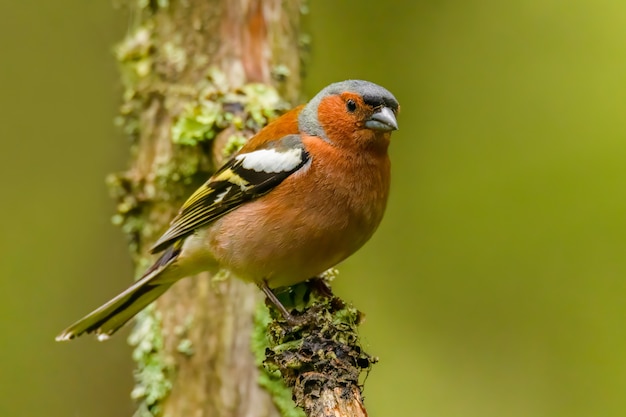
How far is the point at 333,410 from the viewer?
2322 millimetres

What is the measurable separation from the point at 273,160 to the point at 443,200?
323cm

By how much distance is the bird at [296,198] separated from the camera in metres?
3.14

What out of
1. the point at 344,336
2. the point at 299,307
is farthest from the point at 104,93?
the point at 344,336

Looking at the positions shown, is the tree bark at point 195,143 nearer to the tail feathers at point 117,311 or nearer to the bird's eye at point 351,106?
the tail feathers at point 117,311

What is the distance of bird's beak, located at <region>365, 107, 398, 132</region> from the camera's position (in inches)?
125

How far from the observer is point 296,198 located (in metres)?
3.16

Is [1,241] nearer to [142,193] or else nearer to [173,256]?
[142,193]

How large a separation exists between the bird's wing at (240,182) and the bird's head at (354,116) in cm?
13

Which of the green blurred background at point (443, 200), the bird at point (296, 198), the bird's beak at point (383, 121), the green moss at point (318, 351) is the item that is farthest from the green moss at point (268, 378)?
the green blurred background at point (443, 200)

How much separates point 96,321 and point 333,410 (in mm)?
1833

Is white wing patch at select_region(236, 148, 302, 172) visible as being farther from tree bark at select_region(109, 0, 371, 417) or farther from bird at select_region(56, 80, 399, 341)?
tree bark at select_region(109, 0, 371, 417)

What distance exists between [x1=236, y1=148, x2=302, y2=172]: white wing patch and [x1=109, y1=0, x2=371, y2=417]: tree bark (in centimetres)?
45

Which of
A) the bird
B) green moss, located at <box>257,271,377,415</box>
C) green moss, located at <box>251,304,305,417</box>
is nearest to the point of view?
green moss, located at <box>257,271,377,415</box>

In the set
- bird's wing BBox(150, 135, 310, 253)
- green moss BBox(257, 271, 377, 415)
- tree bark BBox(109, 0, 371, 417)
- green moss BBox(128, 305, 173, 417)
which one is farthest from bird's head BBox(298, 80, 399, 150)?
green moss BBox(128, 305, 173, 417)
